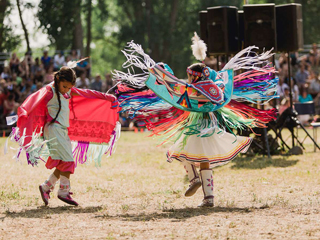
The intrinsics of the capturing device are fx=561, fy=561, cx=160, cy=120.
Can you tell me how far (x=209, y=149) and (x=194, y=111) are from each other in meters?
0.39

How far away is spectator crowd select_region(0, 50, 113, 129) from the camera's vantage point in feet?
50.5

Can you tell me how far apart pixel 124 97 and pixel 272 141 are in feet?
15.3

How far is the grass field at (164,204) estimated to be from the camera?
4.23m

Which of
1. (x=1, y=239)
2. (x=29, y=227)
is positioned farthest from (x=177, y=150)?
(x=1, y=239)

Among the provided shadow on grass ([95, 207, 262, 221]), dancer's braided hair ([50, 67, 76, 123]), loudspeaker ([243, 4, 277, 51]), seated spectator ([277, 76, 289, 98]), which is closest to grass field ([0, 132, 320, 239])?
shadow on grass ([95, 207, 262, 221])

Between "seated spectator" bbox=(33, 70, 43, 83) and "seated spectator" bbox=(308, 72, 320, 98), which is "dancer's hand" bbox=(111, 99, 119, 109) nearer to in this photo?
"seated spectator" bbox=(33, 70, 43, 83)

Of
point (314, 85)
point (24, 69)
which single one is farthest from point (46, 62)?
point (314, 85)

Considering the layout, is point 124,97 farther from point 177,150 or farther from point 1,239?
point 1,239

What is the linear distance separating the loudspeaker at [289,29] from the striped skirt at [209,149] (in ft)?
15.0

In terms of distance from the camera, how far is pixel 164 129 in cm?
550

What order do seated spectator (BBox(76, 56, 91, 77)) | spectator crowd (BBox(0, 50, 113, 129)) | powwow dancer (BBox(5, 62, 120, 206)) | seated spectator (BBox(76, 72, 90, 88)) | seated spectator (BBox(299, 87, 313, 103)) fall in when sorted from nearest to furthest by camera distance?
powwow dancer (BBox(5, 62, 120, 206)) < seated spectator (BBox(299, 87, 313, 103)) < spectator crowd (BBox(0, 50, 113, 129)) < seated spectator (BBox(76, 72, 90, 88)) < seated spectator (BBox(76, 56, 91, 77))

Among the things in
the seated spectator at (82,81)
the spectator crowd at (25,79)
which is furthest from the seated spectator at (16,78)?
the seated spectator at (82,81)

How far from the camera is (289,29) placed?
31.4 ft

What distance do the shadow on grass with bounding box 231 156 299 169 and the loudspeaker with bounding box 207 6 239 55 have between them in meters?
1.90
